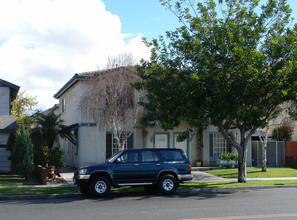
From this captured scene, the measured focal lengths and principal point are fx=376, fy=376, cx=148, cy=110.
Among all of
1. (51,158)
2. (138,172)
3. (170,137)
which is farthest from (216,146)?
(138,172)

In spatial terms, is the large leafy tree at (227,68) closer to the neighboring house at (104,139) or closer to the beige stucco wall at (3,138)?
the neighboring house at (104,139)

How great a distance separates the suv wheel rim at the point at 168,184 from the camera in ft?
46.3

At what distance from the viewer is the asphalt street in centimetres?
971

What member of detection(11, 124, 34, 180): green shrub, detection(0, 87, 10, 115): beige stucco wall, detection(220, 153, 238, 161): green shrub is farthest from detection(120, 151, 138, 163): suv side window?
detection(0, 87, 10, 115): beige stucco wall

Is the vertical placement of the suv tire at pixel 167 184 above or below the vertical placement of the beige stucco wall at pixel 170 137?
below

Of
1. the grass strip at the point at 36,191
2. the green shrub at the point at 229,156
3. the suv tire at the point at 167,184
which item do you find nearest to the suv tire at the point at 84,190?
the grass strip at the point at 36,191

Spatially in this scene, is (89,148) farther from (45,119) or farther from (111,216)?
(111,216)

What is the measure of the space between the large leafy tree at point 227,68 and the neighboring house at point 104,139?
466 centimetres

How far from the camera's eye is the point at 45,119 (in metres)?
20.2

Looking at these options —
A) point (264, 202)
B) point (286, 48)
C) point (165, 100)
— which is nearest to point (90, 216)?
point (264, 202)

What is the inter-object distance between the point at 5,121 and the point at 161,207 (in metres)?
14.3

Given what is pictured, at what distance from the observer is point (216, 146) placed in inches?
1013

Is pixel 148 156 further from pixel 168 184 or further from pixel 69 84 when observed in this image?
pixel 69 84

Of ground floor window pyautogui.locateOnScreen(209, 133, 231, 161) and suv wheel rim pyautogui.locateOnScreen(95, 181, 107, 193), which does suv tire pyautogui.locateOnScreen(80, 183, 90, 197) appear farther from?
ground floor window pyautogui.locateOnScreen(209, 133, 231, 161)
